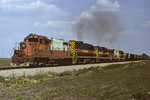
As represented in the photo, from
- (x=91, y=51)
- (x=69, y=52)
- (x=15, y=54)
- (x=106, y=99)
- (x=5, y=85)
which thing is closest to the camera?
(x=106, y=99)

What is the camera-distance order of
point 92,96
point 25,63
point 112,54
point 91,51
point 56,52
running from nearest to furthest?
point 92,96, point 25,63, point 56,52, point 91,51, point 112,54

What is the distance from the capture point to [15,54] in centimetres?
1831

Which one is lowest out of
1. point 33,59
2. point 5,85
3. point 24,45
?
point 5,85

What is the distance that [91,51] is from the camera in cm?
3011

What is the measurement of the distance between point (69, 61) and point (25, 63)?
8.43 meters

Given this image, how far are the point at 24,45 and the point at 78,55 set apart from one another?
9528 millimetres

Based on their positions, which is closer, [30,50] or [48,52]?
[30,50]

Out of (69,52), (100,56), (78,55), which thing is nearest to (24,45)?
(69,52)

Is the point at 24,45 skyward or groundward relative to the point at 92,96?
skyward

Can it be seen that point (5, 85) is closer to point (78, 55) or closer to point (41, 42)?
point (41, 42)

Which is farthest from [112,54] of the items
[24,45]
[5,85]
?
[5,85]

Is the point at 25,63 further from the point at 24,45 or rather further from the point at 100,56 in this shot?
the point at 100,56

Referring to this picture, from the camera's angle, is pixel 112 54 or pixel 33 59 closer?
pixel 33 59

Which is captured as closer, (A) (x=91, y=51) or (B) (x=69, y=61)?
(B) (x=69, y=61)
